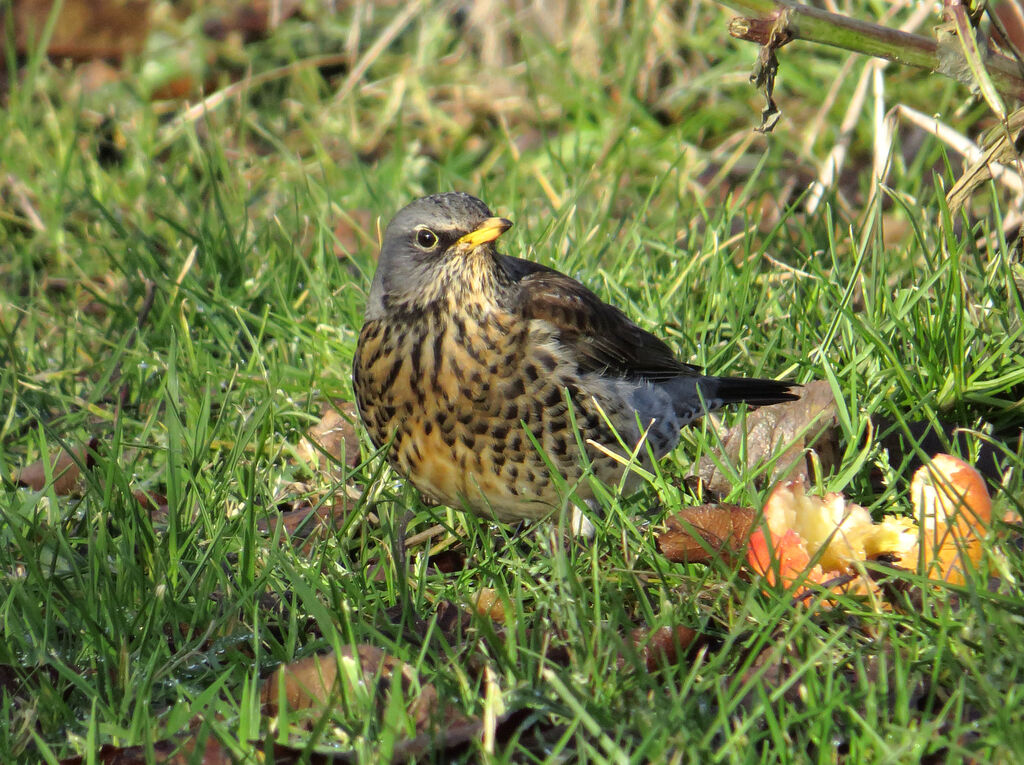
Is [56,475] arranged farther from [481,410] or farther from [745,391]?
[745,391]

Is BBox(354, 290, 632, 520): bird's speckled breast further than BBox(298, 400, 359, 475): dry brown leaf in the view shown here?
No

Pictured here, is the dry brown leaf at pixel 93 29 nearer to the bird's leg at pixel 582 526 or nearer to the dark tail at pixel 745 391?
the dark tail at pixel 745 391

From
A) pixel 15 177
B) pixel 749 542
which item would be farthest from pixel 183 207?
pixel 749 542

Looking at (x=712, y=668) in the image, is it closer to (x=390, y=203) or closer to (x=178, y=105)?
(x=390, y=203)

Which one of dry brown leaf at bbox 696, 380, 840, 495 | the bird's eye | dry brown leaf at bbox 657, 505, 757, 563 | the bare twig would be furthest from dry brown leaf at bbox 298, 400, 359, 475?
the bare twig

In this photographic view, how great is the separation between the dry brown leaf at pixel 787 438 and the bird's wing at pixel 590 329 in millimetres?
313

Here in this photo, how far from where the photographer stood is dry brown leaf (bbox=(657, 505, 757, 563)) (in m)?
3.17

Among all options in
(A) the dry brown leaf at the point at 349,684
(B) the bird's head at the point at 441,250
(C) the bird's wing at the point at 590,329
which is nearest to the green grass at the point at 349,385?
(A) the dry brown leaf at the point at 349,684

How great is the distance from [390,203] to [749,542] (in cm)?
327

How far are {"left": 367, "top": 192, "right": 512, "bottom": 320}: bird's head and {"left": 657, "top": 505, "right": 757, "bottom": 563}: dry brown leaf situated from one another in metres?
1.06

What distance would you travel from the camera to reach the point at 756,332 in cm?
446

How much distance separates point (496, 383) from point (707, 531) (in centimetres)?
84

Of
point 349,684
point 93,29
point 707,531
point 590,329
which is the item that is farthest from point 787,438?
point 93,29

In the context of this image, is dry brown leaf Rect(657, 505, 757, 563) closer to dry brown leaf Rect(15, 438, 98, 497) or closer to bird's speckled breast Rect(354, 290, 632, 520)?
bird's speckled breast Rect(354, 290, 632, 520)
